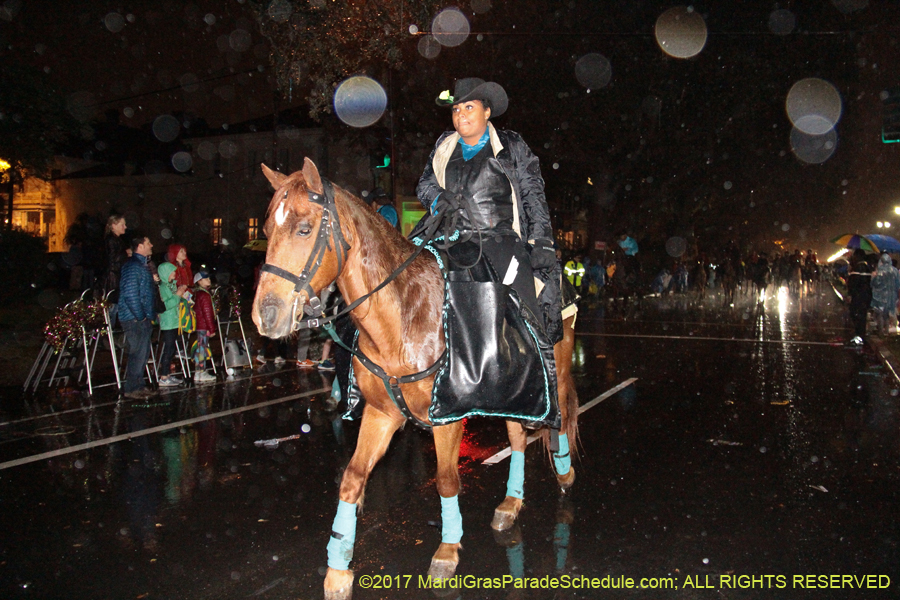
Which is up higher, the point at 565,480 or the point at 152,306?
the point at 152,306

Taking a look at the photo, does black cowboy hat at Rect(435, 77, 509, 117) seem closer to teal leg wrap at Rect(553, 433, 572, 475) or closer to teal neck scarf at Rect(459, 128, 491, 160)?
teal neck scarf at Rect(459, 128, 491, 160)

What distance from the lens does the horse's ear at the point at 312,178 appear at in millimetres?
3246

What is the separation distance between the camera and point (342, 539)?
12.0 feet

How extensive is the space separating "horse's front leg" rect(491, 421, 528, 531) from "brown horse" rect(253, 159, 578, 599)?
2.36ft

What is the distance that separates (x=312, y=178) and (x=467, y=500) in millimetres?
3044

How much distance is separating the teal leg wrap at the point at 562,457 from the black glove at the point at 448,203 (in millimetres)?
2219

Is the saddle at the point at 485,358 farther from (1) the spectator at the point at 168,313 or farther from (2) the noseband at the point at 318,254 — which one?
(1) the spectator at the point at 168,313

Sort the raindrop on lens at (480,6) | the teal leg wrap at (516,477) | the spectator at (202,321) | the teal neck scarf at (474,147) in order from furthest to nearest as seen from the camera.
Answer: the raindrop on lens at (480,6), the spectator at (202,321), the teal leg wrap at (516,477), the teal neck scarf at (474,147)

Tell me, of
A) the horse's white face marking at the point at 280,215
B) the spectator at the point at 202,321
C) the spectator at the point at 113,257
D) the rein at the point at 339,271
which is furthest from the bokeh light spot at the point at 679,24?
the horse's white face marking at the point at 280,215

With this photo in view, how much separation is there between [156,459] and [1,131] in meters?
13.5

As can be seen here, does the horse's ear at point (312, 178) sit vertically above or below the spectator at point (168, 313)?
above

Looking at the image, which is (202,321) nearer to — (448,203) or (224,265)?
(448,203)

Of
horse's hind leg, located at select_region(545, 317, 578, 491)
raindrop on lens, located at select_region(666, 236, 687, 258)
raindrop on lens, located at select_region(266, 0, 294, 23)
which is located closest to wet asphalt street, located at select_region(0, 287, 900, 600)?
horse's hind leg, located at select_region(545, 317, 578, 491)

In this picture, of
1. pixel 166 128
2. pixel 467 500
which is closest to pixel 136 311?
pixel 467 500
